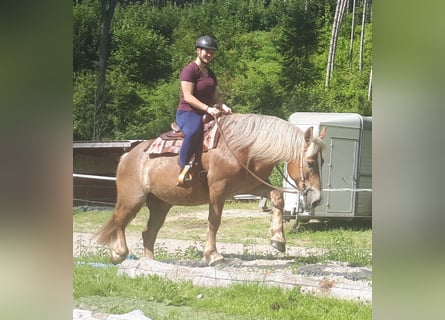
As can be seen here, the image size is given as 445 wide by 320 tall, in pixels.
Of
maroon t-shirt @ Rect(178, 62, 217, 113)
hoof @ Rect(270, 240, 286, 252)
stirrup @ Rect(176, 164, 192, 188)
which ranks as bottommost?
hoof @ Rect(270, 240, 286, 252)

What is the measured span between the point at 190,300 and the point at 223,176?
1023mm

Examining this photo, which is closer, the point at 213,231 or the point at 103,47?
the point at 213,231

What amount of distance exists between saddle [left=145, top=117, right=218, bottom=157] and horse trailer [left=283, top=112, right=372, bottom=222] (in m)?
0.64

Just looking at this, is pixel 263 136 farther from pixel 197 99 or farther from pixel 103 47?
pixel 103 47

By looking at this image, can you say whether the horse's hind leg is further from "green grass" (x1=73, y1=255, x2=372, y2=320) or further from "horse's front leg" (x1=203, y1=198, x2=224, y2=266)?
"horse's front leg" (x1=203, y1=198, x2=224, y2=266)

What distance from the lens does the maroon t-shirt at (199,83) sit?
529 centimetres

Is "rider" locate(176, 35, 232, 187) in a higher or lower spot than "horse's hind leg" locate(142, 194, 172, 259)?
higher

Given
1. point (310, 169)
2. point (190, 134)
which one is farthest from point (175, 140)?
point (310, 169)

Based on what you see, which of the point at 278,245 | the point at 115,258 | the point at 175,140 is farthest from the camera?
the point at 115,258

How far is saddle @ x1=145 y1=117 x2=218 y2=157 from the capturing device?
5301 millimetres

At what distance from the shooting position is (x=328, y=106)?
508cm

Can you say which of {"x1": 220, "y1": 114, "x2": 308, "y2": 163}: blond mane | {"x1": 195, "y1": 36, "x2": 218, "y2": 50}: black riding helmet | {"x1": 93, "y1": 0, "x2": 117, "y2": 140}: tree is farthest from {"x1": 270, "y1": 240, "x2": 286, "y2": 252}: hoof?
{"x1": 93, "y1": 0, "x2": 117, "y2": 140}: tree

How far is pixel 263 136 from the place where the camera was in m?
5.21
